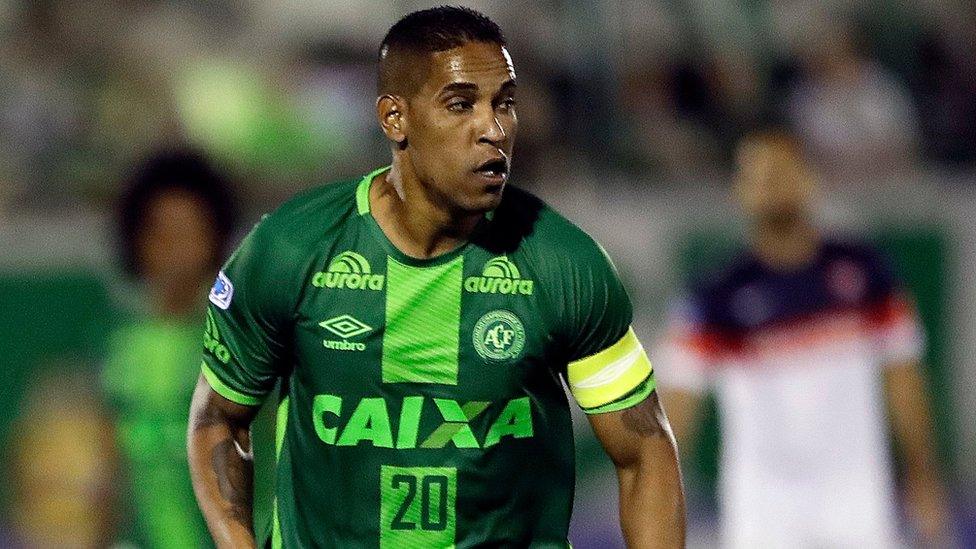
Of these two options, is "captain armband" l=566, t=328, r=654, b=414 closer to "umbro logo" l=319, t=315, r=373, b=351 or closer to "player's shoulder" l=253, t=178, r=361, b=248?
"umbro logo" l=319, t=315, r=373, b=351

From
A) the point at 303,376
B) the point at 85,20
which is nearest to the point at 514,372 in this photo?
the point at 303,376

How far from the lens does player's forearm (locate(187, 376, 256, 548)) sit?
194 inches

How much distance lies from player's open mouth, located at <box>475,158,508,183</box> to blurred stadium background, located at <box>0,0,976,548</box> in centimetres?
636

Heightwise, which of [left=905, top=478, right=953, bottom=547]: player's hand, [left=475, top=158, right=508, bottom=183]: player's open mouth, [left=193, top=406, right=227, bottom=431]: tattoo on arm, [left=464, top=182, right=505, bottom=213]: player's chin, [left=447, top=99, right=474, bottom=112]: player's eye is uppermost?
[left=447, top=99, right=474, bottom=112]: player's eye

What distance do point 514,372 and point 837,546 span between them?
3649mm

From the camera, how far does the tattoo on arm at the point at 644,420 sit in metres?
4.82

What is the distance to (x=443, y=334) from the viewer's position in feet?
15.6

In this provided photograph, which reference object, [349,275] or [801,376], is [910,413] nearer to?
[801,376]

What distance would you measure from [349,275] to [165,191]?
11.1ft

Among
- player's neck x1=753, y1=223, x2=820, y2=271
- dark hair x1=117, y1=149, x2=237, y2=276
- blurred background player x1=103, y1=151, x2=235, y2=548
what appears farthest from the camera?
player's neck x1=753, y1=223, x2=820, y2=271

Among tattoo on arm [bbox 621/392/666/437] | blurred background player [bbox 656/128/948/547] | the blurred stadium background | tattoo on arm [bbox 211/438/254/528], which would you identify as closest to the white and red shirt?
blurred background player [bbox 656/128/948/547]

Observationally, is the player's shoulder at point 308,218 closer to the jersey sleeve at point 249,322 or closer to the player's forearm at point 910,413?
the jersey sleeve at point 249,322

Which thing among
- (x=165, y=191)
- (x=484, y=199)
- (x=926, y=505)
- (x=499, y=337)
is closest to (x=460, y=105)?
(x=484, y=199)

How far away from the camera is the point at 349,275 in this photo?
4.74m
